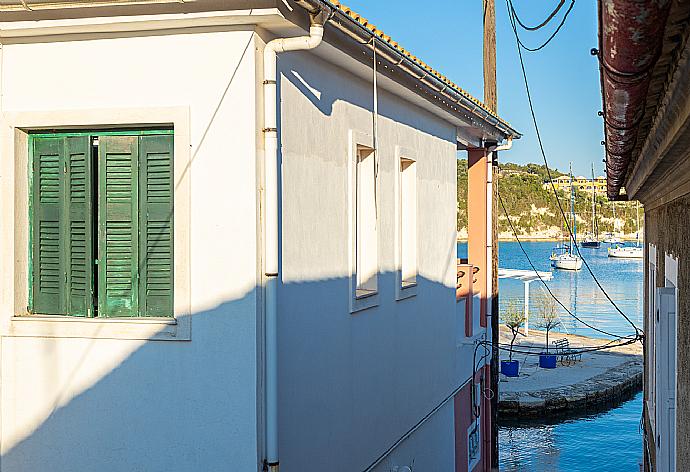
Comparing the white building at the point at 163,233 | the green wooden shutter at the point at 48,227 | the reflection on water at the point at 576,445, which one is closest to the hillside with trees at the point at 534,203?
the reflection on water at the point at 576,445

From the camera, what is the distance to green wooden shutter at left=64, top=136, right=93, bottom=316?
23.0 ft

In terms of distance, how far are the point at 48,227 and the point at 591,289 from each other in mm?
98429

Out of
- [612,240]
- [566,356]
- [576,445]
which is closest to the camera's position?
[576,445]

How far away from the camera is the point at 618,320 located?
7125 cm

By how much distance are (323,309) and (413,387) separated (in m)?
3.54

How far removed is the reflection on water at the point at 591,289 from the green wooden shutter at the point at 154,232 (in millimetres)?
57502

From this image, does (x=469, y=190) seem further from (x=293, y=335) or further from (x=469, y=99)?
(x=293, y=335)

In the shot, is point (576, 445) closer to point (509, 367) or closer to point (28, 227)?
point (509, 367)

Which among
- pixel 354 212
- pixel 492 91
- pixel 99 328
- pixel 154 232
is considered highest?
pixel 492 91

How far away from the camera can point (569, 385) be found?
3484 centimetres

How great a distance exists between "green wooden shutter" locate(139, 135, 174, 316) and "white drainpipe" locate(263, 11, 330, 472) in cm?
77

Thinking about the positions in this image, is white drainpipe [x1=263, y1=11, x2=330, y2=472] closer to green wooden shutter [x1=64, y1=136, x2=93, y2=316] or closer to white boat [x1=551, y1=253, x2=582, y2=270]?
green wooden shutter [x1=64, y1=136, x2=93, y2=316]

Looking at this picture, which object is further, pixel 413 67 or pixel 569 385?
pixel 569 385

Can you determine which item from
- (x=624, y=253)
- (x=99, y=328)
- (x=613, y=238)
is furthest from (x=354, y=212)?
(x=613, y=238)
